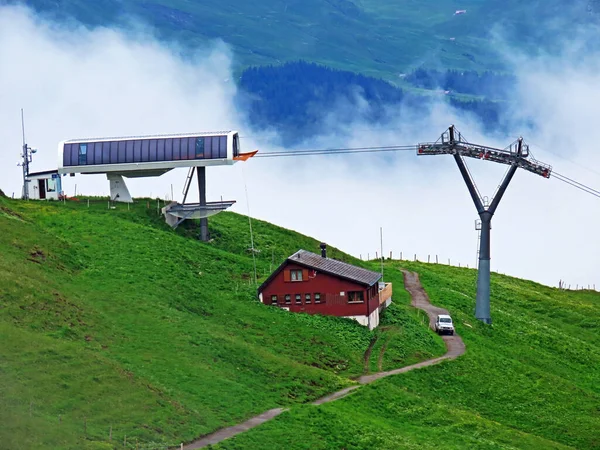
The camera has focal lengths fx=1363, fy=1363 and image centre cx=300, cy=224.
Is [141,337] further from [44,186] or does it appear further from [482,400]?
[44,186]

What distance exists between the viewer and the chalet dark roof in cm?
10169

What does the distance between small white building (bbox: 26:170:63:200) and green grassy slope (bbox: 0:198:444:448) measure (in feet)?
10.9

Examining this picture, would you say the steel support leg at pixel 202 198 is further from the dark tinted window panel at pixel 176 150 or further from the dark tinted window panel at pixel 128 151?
the dark tinted window panel at pixel 128 151

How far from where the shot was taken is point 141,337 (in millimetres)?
83000

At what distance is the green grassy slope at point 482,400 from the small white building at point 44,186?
1407 inches

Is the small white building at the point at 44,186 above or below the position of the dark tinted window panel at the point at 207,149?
below

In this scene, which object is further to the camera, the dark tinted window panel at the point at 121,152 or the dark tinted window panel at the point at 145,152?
the dark tinted window panel at the point at 121,152

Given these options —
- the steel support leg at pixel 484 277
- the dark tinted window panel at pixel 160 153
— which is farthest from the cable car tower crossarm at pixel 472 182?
the dark tinted window panel at pixel 160 153

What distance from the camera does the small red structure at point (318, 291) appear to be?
333 ft

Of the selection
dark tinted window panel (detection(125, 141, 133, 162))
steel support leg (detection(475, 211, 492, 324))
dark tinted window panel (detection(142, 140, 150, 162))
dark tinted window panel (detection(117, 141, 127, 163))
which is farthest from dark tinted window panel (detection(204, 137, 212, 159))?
steel support leg (detection(475, 211, 492, 324))

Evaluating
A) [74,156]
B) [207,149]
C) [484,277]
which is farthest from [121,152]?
[484,277]

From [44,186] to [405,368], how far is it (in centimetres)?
4654

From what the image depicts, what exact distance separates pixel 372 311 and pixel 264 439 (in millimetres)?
34206

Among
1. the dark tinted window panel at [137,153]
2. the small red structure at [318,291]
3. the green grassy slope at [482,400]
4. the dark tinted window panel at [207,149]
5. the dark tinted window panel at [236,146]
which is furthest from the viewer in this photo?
the dark tinted window panel at [236,146]
